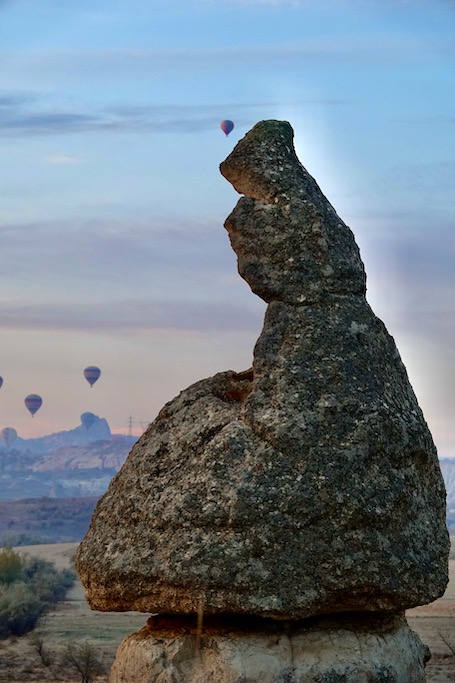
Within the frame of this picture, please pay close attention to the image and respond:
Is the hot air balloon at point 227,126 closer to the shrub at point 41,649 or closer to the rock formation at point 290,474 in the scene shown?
the shrub at point 41,649

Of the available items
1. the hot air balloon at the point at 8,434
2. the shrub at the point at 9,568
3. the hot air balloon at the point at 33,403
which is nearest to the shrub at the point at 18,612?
the shrub at the point at 9,568

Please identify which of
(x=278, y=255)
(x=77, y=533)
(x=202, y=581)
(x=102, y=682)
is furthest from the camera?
(x=77, y=533)

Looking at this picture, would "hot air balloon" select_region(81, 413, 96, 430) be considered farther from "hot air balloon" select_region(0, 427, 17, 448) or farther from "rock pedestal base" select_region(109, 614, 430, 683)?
"rock pedestal base" select_region(109, 614, 430, 683)

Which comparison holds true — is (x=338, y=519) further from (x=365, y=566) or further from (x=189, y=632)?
(x=189, y=632)

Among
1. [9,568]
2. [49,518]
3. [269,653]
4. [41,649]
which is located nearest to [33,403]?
[49,518]

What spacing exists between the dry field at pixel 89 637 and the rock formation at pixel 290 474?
12308mm

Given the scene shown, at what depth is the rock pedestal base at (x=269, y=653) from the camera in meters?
9.45

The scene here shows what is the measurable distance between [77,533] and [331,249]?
9449 cm

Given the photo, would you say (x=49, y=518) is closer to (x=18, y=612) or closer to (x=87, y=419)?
(x=87, y=419)

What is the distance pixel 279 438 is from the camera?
9.37m

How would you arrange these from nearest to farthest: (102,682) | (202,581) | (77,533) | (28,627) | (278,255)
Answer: (202,581)
(278,255)
(102,682)
(28,627)
(77,533)

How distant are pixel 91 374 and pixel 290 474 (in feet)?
314

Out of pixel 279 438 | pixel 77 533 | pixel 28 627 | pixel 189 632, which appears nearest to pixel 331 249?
pixel 279 438

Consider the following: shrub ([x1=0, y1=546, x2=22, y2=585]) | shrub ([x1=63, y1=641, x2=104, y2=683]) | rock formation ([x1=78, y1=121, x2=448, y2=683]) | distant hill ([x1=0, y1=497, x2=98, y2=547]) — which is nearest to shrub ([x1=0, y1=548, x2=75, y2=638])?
shrub ([x1=0, y1=546, x2=22, y2=585])
